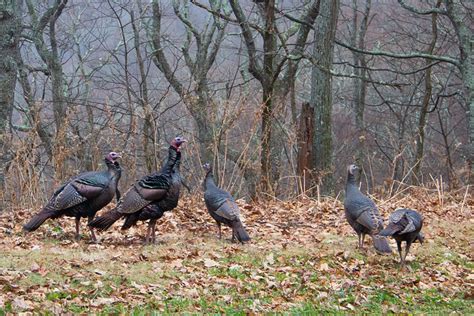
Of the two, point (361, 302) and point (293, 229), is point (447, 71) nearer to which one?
point (293, 229)

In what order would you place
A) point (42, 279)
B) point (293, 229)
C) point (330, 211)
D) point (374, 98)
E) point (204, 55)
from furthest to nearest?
point (374, 98), point (204, 55), point (330, 211), point (293, 229), point (42, 279)

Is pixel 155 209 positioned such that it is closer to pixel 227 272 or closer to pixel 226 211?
pixel 226 211

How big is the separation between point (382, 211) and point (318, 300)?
19.3ft

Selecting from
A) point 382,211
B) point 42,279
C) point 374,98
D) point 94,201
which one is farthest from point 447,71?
point 42,279

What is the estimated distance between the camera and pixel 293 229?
11.8 meters

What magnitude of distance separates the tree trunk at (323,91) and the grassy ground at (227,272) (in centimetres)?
302

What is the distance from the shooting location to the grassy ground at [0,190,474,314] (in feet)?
23.8

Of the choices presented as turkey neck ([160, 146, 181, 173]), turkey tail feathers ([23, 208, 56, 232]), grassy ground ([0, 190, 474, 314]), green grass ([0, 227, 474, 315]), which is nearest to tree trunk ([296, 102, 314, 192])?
grassy ground ([0, 190, 474, 314])

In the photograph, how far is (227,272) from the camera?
8750 millimetres

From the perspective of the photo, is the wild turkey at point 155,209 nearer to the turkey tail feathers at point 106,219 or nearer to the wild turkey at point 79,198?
the turkey tail feathers at point 106,219

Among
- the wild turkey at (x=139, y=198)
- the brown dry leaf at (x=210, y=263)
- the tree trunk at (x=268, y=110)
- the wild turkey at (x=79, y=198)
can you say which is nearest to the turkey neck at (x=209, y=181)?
the wild turkey at (x=139, y=198)

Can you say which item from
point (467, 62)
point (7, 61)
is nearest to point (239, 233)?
point (7, 61)

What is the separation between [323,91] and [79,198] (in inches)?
264

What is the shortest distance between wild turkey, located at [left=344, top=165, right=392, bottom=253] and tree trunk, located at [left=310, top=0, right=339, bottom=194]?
4467 millimetres
